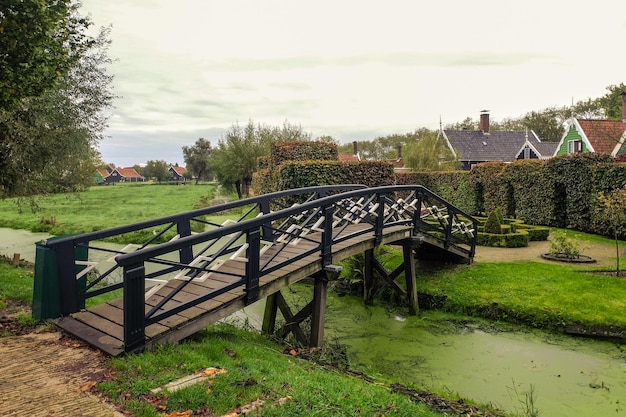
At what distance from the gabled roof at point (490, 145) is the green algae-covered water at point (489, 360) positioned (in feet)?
110

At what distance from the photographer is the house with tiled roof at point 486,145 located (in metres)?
40.0

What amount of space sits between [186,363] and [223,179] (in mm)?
36507

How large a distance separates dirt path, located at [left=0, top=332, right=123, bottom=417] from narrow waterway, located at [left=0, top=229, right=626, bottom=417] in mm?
3775

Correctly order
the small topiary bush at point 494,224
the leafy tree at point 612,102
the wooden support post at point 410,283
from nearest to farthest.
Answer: the wooden support post at point 410,283
the small topiary bush at point 494,224
the leafy tree at point 612,102

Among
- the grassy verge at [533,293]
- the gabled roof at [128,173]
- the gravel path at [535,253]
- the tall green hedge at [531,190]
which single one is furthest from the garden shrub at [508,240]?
the gabled roof at [128,173]

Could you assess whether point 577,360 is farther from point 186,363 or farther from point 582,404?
point 186,363

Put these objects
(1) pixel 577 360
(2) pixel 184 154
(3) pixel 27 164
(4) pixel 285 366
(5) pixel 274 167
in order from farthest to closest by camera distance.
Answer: (2) pixel 184 154 → (5) pixel 274 167 → (3) pixel 27 164 → (1) pixel 577 360 → (4) pixel 285 366

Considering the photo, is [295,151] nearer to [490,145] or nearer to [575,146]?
[575,146]

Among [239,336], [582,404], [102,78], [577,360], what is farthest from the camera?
[102,78]

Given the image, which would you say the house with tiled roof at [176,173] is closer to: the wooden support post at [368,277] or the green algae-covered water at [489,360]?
the wooden support post at [368,277]

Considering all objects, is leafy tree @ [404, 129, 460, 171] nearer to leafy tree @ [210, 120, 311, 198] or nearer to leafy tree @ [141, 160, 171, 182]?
leafy tree @ [210, 120, 311, 198]

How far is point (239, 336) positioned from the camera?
6.18 meters

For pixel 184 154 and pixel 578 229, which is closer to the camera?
pixel 578 229

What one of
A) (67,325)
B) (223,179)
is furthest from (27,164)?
(223,179)
